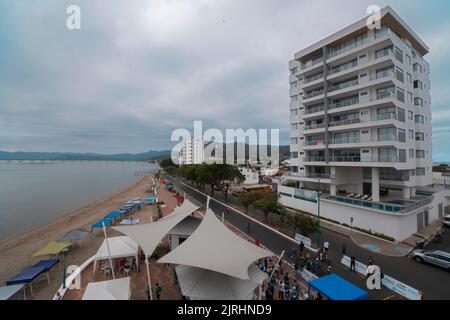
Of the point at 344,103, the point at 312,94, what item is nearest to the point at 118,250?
the point at 344,103

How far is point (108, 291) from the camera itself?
9.39 metres

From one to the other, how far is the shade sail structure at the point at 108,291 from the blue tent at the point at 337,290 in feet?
29.2

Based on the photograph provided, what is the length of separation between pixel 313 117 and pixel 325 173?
8308mm

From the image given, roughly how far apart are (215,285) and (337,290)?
5611 mm

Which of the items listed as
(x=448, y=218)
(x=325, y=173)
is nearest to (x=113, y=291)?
(x=325, y=173)

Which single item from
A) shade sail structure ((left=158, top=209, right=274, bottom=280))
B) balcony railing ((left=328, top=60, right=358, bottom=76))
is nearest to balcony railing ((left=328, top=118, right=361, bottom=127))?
balcony railing ((left=328, top=60, right=358, bottom=76))

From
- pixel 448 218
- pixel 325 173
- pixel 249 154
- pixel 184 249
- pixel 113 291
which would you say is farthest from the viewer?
pixel 249 154

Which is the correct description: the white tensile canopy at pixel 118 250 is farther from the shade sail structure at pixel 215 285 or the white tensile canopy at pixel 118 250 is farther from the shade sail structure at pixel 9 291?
the shade sail structure at pixel 215 285

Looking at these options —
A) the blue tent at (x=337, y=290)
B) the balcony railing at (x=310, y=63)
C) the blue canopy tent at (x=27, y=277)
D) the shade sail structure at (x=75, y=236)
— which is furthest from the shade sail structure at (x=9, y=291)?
the balcony railing at (x=310, y=63)

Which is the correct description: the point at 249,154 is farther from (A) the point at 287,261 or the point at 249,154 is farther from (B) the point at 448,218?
(A) the point at 287,261

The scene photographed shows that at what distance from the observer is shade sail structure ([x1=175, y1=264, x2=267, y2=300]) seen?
9.17 m

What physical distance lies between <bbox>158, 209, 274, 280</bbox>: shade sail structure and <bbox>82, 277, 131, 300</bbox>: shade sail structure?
2.06 m

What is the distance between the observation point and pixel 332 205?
24.9 meters

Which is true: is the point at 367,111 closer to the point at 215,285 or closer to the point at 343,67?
the point at 343,67
